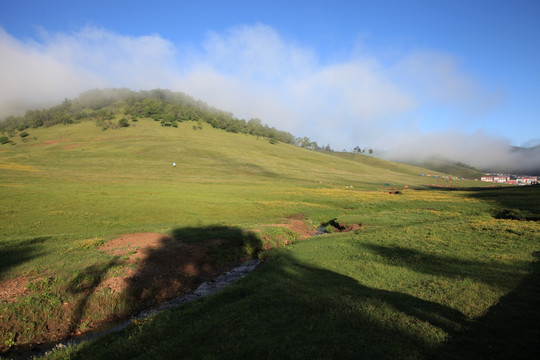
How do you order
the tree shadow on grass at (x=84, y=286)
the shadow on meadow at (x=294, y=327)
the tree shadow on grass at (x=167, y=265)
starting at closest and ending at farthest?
the shadow on meadow at (x=294, y=327), the tree shadow on grass at (x=84, y=286), the tree shadow on grass at (x=167, y=265)

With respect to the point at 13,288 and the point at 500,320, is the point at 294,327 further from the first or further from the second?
the point at 13,288

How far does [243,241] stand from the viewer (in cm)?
2898

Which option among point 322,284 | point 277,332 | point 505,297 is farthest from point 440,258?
point 277,332

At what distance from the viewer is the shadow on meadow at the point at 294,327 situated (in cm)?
934

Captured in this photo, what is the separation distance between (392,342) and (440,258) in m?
14.4

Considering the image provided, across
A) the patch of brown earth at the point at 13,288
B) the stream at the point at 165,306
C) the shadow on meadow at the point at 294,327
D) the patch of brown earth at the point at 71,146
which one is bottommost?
the patch of brown earth at the point at 71,146

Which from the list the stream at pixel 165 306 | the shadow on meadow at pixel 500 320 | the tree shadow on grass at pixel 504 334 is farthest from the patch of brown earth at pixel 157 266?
the tree shadow on grass at pixel 504 334

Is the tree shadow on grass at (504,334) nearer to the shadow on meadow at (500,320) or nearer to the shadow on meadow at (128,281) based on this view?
the shadow on meadow at (500,320)

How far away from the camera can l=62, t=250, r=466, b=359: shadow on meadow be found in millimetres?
9344

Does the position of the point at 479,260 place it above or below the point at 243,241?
above

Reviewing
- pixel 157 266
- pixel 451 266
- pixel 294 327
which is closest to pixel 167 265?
pixel 157 266

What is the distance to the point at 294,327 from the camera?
10891 millimetres

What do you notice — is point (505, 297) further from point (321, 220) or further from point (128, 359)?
point (321, 220)

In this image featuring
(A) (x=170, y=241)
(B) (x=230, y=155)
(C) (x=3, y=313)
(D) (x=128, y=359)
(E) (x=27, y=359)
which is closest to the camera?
(D) (x=128, y=359)
